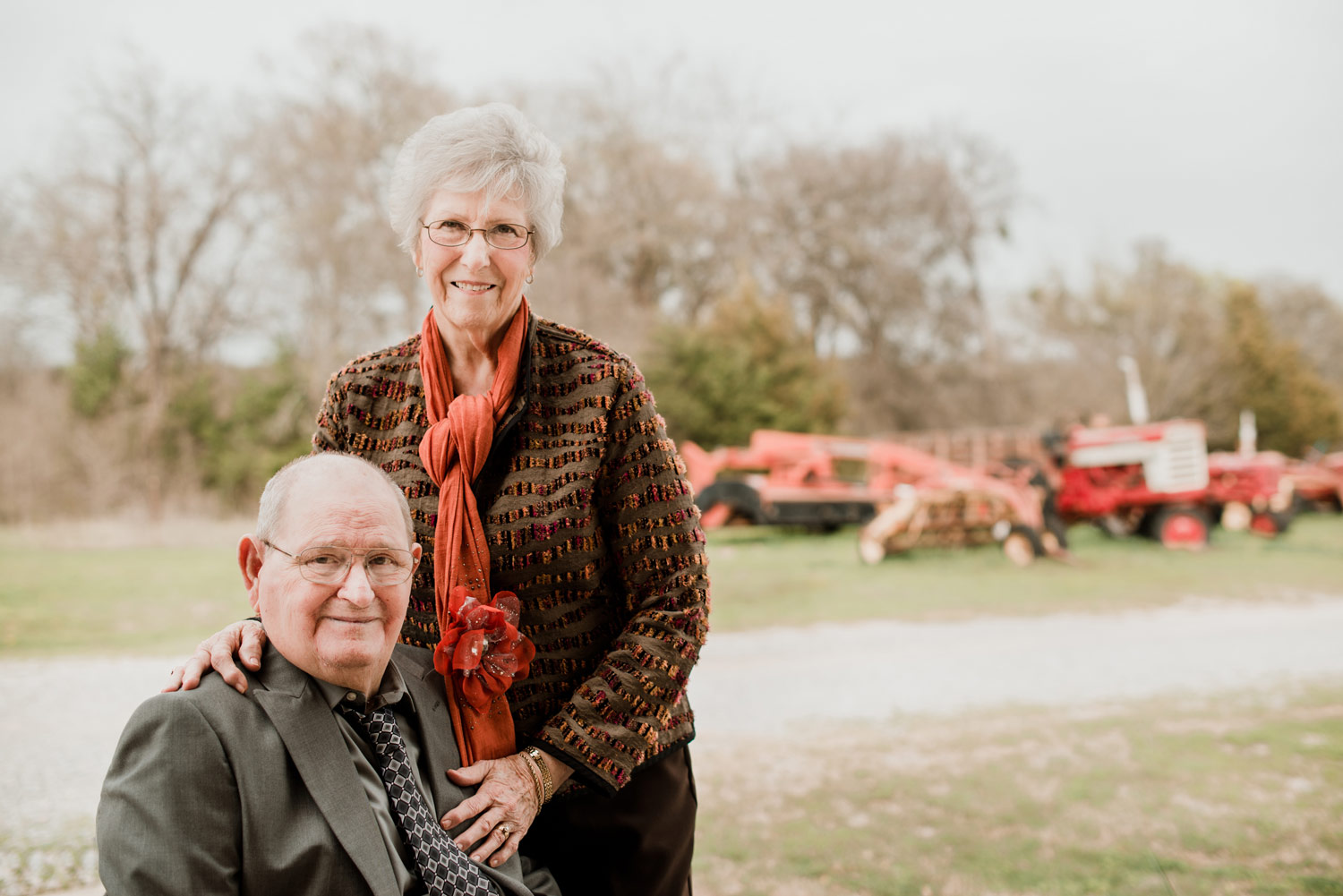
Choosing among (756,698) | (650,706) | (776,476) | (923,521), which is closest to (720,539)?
(776,476)

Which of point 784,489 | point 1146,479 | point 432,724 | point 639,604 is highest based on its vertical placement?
point 639,604

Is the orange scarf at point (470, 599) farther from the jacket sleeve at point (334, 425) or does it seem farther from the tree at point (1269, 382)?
the tree at point (1269, 382)

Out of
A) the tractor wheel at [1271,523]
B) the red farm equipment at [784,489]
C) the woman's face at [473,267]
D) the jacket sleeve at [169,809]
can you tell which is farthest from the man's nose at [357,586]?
the tractor wheel at [1271,523]

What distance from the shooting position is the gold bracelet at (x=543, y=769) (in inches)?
62.9

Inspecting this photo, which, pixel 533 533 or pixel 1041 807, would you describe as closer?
pixel 533 533

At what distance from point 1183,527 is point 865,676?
8264 mm

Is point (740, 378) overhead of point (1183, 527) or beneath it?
overhead

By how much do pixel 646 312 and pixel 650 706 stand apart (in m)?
19.8

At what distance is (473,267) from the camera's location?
160 centimetres

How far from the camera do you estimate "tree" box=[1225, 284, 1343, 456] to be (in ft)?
76.8

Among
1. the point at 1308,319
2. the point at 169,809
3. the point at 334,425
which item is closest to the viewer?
the point at 169,809

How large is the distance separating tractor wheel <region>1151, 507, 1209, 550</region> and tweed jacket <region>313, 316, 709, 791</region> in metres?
12.9

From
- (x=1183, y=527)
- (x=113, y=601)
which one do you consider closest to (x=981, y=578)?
(x=1183, y=527)

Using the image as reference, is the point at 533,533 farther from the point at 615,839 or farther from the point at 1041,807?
the point at 1041,807
